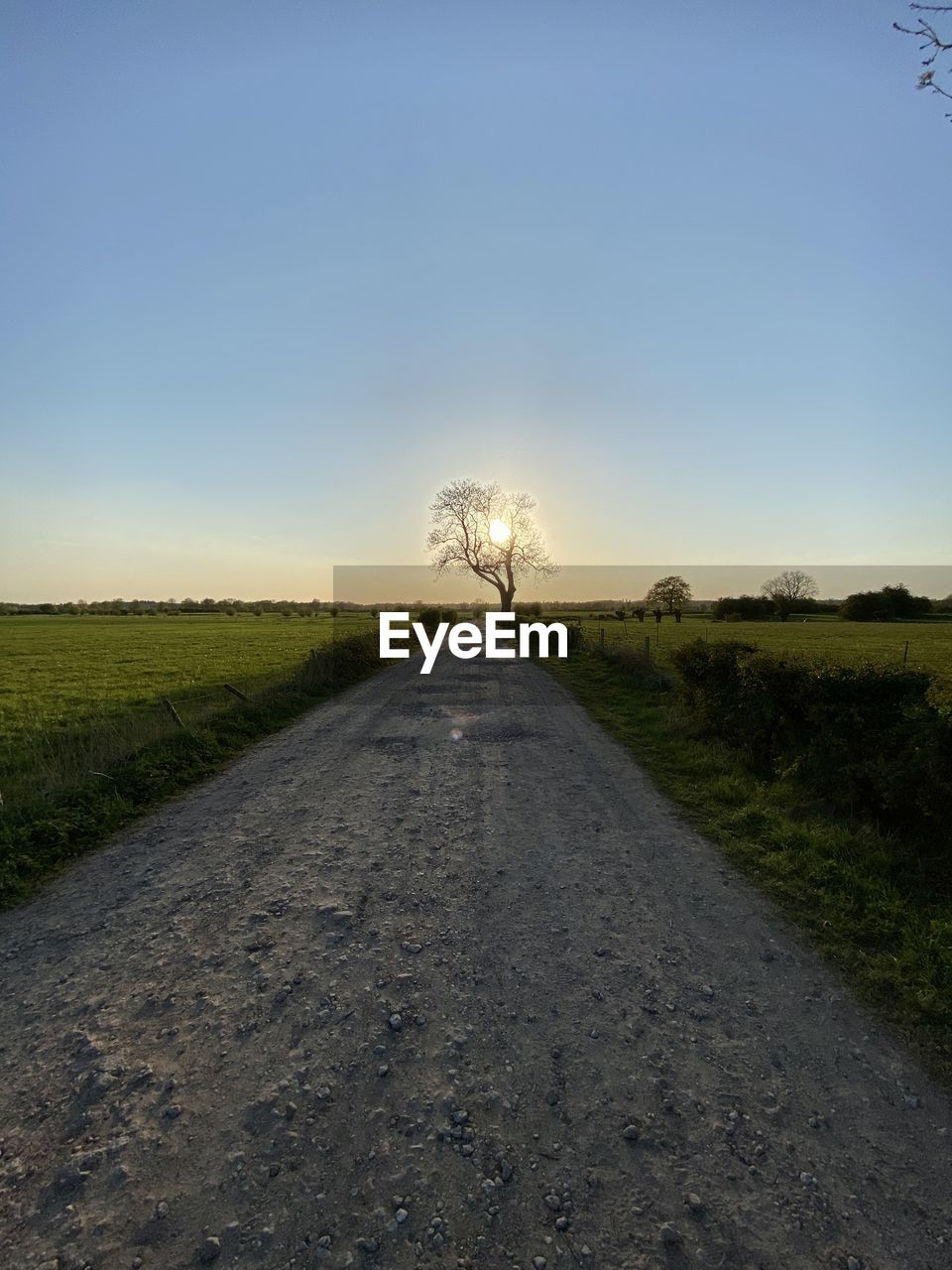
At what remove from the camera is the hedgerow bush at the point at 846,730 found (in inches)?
221

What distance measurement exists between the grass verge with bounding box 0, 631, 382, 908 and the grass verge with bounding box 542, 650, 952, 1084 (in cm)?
638

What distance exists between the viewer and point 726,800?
7438 millimetres

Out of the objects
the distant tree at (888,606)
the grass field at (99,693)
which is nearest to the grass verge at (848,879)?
the grass field at (99,693)

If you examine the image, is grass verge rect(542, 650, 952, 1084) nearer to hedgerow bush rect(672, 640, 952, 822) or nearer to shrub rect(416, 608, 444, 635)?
hedgerow bush rect(672, 640, 952, 822)

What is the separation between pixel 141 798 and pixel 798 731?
817cm

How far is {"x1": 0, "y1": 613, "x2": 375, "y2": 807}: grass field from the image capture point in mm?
9008

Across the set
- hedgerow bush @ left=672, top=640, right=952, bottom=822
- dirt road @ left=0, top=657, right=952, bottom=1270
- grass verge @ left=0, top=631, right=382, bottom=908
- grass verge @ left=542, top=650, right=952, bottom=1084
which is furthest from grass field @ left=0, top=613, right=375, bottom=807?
hedgerow bush @ left=672, top=640, right=952, bottom=822

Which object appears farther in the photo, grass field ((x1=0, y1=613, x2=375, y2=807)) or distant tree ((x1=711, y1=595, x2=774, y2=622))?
distant tree ((x1=711, y1=595, x2=774, y2=622))

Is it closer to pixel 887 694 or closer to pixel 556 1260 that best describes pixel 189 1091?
pixel 556 1260

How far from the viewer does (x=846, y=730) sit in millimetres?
6668

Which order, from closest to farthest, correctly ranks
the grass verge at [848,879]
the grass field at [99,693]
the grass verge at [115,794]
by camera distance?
the grass verge at [848,879] < the grass verge at [115,794] < the grass field at [99,693]

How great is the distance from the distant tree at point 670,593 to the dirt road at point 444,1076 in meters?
84.2

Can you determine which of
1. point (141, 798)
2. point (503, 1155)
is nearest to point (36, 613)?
point (141, 798)

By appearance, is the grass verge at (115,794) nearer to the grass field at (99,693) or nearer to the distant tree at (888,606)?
the grass field at (99,693)
